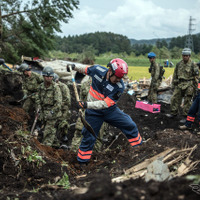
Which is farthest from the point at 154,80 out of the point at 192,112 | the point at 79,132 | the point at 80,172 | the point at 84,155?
the point at 80,172

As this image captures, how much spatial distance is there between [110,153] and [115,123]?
850 millimetres

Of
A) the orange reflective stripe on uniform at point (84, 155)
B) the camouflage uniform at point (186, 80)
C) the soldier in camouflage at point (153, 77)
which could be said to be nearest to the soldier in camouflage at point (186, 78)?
the camouflage uniform at point (186, 80)

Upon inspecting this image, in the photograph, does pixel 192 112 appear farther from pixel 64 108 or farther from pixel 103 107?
pixel 103 107

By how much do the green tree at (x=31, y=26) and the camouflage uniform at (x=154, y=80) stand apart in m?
8.95

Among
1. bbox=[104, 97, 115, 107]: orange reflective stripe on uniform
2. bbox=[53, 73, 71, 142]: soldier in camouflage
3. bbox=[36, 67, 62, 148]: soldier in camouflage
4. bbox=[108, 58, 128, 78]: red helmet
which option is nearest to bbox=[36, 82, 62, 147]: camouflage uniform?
bbox=[36, 67, 62, 148]: soldier in camouflage

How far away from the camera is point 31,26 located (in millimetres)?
16375

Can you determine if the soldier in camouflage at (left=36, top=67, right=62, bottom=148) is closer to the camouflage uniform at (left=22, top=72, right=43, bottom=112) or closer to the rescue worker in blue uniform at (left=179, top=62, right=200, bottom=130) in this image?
the camouflage uniform at (left=22, top=72, right=43, bottom=112)

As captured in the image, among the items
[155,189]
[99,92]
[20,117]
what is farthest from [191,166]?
[20,117]

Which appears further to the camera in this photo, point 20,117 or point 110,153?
point 20,117

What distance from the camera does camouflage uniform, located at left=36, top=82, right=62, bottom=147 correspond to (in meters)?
6.12

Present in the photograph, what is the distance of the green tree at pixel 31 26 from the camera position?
1556 centimetres

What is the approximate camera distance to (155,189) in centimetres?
193

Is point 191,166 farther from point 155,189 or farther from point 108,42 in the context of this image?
point 108,42

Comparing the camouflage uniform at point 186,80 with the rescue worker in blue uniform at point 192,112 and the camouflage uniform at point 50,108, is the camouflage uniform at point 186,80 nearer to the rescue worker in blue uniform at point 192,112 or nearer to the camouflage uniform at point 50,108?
the rescue worker in blue uniform at point 192,112
